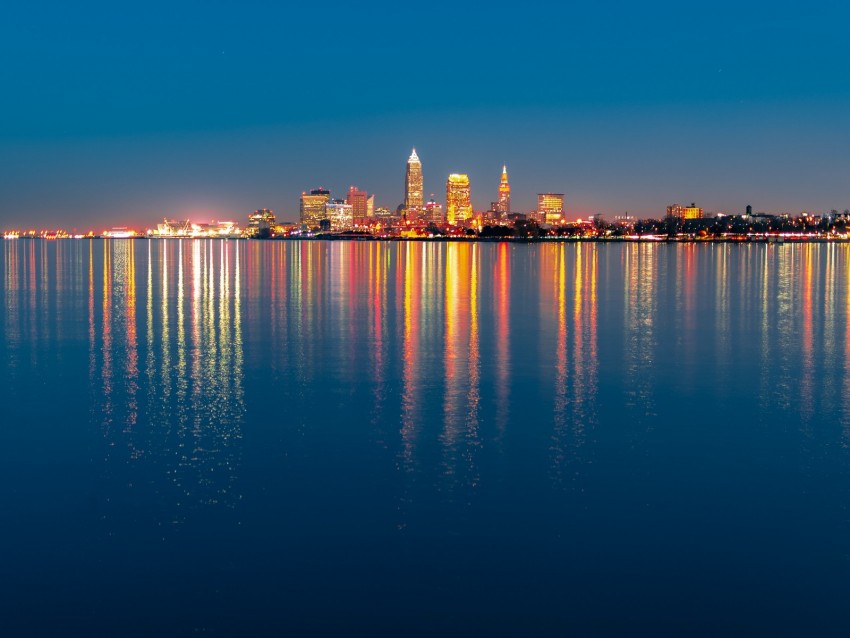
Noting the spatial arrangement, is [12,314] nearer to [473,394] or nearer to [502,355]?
[502,355]

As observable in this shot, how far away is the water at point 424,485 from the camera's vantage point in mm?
7191

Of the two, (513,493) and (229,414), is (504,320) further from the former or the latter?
(513,493)

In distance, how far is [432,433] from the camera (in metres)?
12.3

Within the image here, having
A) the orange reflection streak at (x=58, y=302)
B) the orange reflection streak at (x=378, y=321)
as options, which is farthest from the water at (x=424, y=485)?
the orange reflection streak at (x=58, y=302)

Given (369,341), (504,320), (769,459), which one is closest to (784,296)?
(504,320)

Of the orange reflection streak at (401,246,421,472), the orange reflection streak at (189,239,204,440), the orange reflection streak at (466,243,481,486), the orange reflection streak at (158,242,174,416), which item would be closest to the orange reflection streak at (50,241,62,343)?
the orange reflection streak at (158,242,174,416)

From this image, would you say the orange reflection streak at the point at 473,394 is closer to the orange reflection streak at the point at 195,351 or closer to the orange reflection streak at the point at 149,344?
the orange reflection streak at the point at 195,351

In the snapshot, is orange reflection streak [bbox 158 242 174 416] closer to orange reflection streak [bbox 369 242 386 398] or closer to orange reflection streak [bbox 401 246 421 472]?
orange reflection streak [bbox 369 242 386 398]

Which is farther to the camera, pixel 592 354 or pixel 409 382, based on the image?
pixel 592 354

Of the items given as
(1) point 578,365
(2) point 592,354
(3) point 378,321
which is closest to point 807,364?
(2) point 592,354

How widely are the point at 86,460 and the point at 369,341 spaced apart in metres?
11.0

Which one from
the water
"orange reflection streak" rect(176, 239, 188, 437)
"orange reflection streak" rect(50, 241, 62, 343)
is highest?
"orange reflection streak" rect(50, 241, 62, 343)

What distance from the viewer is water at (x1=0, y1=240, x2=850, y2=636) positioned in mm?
7191

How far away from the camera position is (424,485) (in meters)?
10.0
